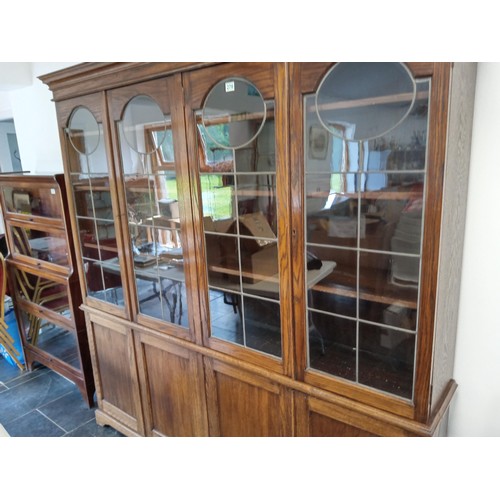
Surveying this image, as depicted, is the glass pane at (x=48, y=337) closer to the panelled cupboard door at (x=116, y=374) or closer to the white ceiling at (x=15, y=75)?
the panelled cupboard door at (x=116, y=374)

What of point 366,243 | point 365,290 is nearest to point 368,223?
point 366,243

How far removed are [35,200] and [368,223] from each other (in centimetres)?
234

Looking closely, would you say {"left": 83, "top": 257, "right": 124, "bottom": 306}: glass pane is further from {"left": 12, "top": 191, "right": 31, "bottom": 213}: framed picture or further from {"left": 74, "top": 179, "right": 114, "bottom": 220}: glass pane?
A: {"left": 12, "top": 191, "right": 31, "bottom": 213}: framed picture

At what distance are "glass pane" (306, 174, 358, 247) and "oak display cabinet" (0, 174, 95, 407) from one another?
1610mm

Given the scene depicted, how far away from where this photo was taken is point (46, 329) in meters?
3.11

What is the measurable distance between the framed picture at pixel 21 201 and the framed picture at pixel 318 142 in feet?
7.40

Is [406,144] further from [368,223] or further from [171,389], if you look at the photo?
[171,389]

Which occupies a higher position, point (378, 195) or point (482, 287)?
point (378, 195)

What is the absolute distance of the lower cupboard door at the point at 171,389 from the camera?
176 centimetres

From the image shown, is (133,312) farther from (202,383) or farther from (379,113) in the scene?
(379,113)

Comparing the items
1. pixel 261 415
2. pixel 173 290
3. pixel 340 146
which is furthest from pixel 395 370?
pixel 173 290

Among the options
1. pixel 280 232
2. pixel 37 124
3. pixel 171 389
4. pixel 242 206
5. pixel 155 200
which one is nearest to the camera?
pixel 280 232

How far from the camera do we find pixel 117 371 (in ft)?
7.10

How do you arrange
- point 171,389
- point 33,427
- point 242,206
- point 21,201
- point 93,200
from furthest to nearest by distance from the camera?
1. point 21,201
2. point 33,427
3. point 93,200
4. point 171,389
5. point 242,206
